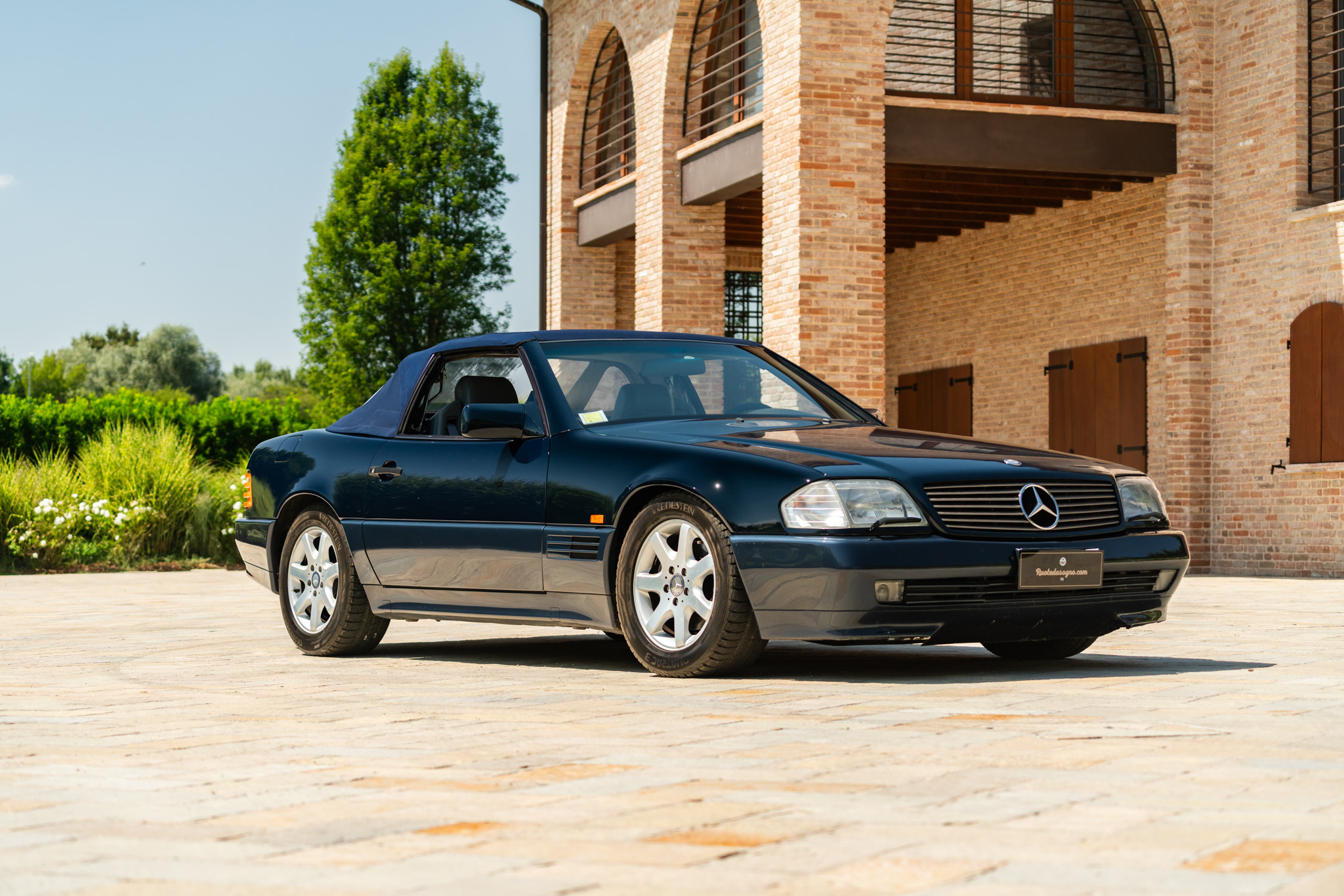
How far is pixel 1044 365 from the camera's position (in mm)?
21875

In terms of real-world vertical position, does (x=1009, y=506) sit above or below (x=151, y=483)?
below

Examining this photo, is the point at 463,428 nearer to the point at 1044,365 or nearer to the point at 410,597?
the point at 410,597

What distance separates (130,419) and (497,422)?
74.3ft

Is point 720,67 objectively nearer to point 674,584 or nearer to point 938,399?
point 938,399

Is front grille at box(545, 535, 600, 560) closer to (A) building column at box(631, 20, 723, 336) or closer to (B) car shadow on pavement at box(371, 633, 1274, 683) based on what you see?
(B) car shadow on pavement at box(371, 633, 1274, 683)

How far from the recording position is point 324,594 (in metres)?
8.18

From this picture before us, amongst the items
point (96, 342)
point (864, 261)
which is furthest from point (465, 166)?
point (96, 342)

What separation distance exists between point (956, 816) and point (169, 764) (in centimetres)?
221

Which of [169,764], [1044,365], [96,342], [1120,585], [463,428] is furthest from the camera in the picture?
[96,342]

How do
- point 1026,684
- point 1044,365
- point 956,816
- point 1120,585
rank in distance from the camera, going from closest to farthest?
point 956,816 → point 1026,684 → point 1120,585 → point 1044,365

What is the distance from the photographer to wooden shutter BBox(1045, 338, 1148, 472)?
1984 centimetres

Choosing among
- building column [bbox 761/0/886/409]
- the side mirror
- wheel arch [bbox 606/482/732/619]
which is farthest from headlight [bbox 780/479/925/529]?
building column [bbox 761/0/886/409]

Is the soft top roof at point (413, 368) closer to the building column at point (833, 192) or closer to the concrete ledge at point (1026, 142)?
the building column at point (833, 192)

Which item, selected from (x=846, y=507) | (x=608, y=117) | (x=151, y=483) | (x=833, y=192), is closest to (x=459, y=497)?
(x=846, y=507)
